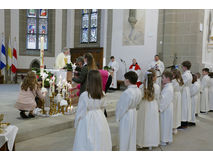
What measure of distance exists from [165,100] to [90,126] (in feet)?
6.10

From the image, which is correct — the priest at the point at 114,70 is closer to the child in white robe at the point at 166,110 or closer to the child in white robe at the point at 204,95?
the child in white robe at the point at 204,95

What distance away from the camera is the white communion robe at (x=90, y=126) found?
2988 millimetres

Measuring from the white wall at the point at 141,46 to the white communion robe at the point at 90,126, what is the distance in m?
8.59

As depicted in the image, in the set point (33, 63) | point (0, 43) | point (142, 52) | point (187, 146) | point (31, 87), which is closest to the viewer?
point (187, 146)

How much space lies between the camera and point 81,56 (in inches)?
212

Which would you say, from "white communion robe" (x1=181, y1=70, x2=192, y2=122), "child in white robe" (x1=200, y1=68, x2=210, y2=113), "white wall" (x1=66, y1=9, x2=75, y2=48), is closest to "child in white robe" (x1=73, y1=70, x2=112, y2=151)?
"white communion robe" (x1=181, y1=70, x2=192, y2=122)

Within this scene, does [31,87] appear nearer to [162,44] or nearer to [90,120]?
[90,120]

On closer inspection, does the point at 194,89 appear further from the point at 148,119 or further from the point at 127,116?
the point at 127,116

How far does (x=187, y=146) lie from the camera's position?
14.3ft

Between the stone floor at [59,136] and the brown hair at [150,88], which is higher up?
the brown hair at [150,88]

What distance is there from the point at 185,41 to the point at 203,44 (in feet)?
3.06

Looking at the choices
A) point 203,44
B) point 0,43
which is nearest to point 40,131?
point 203,44

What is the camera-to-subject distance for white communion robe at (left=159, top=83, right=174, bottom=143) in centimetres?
436

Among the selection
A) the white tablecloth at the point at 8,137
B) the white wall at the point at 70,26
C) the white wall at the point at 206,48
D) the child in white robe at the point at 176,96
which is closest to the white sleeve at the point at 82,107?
the white tablecloth at the point at 8,137
